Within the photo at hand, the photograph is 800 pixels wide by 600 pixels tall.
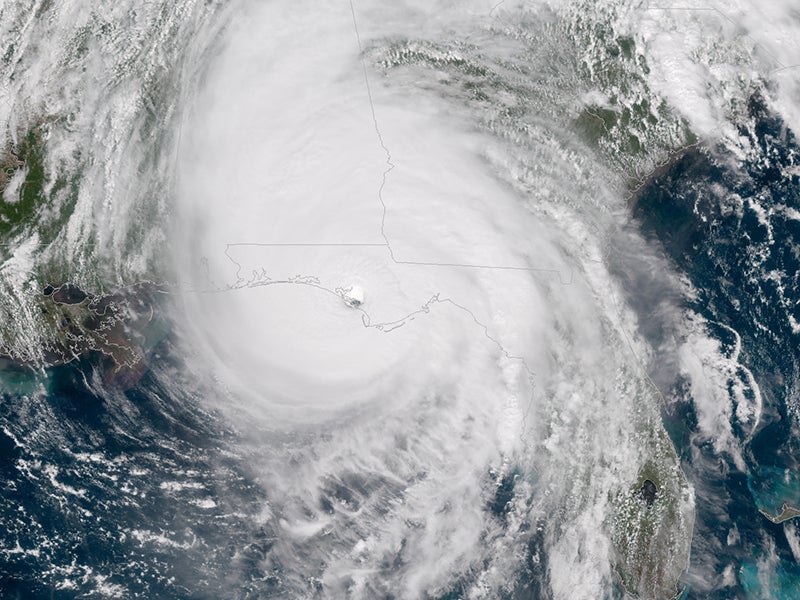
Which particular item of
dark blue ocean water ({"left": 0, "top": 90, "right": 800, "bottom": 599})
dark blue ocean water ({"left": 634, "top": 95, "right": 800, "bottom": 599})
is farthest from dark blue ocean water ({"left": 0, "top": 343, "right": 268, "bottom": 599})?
dark blue ocean water ({"left": 634, "top": 95, "right": 800, "bottom": 599})

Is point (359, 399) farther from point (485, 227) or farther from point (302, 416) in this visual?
point (485, 227)

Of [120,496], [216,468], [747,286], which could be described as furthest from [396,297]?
[120,496]

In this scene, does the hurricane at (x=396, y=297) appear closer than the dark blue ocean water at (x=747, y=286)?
Yes

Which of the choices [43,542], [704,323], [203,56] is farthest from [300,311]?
[704,323]

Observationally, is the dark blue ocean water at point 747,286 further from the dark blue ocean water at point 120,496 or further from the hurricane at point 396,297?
the dark blue ocean water at point 120,496

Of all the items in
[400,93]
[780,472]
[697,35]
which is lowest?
[780,472]

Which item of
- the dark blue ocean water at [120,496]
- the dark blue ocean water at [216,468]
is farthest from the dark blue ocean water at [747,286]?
the dark blue ocean water at [120,496]
